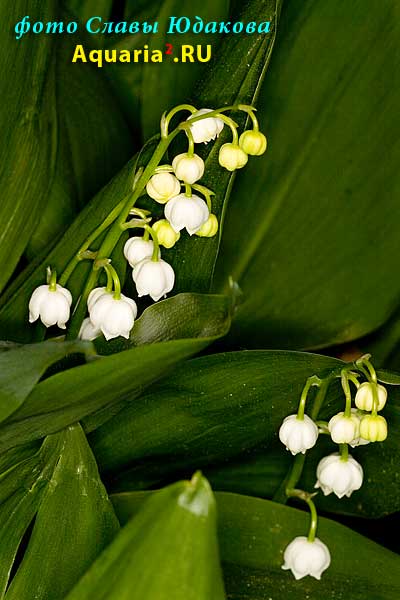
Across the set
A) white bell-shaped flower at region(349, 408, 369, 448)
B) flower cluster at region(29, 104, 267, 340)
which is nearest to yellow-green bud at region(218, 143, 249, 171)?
flower cluster at region(29, 104, 267, 340)

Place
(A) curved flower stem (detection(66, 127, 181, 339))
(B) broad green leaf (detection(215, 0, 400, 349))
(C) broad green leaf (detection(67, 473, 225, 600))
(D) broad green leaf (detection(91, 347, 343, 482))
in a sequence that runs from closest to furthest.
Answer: (C) broad green leaf (detection(67, 473, 225, 600)) < (A) curved flower stem (detection(66, 127, 181, 339)) < (D) broad green leaf (detection(91, 347, 343, 482)) < (B) broad green leaf (detection(215, 0, 400, 349))

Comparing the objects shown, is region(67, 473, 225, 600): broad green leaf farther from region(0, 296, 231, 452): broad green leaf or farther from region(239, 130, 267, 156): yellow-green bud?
region(239, 130, 267, 156): yellow-green bud

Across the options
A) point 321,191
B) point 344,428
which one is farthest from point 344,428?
point 321,191

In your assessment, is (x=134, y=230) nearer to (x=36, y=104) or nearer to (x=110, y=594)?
(x=36, y=104)

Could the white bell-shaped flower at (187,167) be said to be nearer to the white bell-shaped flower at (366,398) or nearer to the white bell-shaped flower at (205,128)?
the white bell-shaped flower at (205,128)

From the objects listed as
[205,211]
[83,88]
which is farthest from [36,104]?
[205,211]

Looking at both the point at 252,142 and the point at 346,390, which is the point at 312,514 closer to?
the point at 346,390

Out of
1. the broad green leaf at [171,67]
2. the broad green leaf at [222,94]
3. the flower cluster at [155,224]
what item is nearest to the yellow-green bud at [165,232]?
the flower cluster at [155,224]
